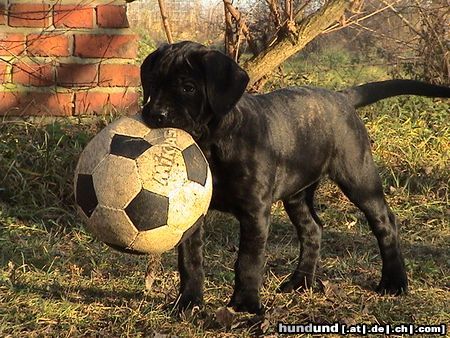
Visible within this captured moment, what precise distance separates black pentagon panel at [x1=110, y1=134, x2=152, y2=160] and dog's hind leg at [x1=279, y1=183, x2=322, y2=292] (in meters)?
1.49

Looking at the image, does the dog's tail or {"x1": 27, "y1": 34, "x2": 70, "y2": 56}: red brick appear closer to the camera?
the dog's tail

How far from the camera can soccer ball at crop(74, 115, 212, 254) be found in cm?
325

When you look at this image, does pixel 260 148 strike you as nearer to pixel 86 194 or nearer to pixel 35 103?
pixel 86 194

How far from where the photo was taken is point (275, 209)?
6.15 metres

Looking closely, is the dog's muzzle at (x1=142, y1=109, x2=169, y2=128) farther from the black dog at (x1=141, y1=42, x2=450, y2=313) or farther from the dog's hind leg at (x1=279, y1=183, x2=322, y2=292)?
the dog's hind leg at (x1=279, y1=183, x2=322, y2=292)

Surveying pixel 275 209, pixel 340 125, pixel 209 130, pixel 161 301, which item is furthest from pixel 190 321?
pixel 275 209

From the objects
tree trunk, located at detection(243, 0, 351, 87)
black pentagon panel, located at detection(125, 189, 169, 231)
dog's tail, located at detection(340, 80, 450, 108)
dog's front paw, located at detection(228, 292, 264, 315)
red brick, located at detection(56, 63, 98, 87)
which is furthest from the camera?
tree trunk, located at detection(243, 0, 351, 87)

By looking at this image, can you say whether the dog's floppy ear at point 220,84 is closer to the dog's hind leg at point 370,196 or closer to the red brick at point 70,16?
the dog's hind leg at point 370,196

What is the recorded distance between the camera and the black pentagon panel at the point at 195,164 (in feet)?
10.9

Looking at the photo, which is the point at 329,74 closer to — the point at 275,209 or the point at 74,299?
the point at 275,209

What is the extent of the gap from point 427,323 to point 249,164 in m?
1.13

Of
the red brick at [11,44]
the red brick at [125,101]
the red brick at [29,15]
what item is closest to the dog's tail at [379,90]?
the red brick at [125,101]

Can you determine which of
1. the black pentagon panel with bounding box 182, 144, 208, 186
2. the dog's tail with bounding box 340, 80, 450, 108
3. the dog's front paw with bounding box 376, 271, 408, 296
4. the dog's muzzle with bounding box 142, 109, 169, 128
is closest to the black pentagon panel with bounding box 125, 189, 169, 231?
the black pentagon panel with bounding box 182, 144, 208, 186

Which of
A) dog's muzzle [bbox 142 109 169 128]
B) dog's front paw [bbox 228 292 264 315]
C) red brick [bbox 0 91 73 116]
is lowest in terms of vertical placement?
dog's front paw [bbox 228 292 264 315]
